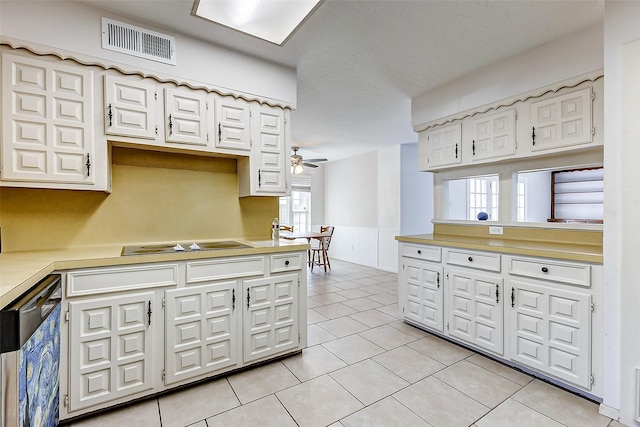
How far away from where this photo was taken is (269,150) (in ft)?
8.70

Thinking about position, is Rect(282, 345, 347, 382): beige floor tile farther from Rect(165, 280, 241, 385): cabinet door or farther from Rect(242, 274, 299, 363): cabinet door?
Rect(165, 280, 241, 385): cabinet door

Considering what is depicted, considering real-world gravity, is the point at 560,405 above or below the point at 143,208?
below

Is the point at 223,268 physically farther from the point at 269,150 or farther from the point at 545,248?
the point at 545,248

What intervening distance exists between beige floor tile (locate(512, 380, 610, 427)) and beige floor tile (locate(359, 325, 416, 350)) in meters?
0.98

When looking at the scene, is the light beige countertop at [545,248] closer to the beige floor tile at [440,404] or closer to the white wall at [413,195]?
the beige floor tile at [440,404]

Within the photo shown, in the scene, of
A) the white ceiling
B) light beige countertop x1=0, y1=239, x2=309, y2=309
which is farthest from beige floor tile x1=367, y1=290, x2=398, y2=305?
the white ceiling

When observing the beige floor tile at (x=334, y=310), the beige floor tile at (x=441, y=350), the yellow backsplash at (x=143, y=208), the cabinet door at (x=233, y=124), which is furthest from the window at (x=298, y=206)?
the beige floor tile at (x=441, y=350)

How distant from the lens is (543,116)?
247 cm

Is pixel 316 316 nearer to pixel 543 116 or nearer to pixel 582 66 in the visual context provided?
pixel 543 116

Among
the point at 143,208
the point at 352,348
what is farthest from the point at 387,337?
the point at 143,208

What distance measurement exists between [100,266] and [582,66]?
11.8ft

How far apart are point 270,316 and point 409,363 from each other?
1.20m

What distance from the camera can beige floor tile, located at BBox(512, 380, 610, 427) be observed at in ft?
5.69

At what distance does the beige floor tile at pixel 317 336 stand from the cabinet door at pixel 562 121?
99.2 inches
